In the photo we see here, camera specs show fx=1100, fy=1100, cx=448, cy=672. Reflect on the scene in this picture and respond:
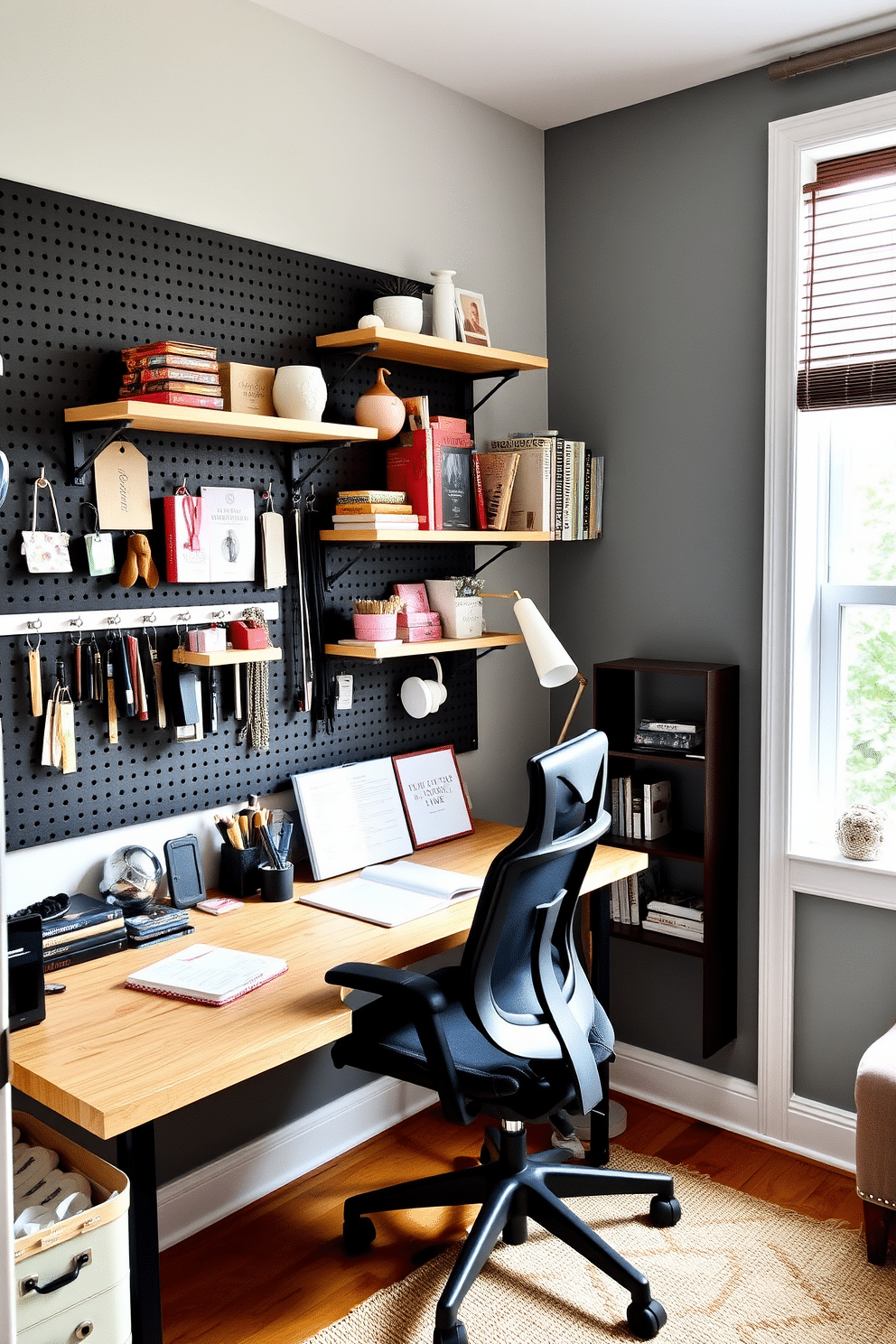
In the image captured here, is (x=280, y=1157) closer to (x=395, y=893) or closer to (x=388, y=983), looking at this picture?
(x=395, y=893)

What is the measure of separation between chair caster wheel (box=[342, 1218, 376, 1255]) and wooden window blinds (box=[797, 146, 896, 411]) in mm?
2174

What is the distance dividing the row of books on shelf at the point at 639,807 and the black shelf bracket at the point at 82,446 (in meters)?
1.63

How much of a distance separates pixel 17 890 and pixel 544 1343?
133cm

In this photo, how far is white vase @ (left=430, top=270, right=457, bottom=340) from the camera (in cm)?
274

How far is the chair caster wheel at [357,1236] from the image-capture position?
240cm

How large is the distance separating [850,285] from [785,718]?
42.3 inches

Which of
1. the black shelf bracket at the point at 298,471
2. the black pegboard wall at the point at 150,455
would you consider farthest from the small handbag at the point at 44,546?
the black shelf bracket at the point at 298,471

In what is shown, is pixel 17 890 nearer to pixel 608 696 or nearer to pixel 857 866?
pixel 608 696

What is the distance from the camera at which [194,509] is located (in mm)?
2309

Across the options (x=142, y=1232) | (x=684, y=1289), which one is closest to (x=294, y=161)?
(x=142, y=1232)

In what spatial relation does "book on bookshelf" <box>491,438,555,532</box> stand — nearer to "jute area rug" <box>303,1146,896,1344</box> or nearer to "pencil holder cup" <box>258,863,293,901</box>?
"pencil holder cup" <box>258,863,293,901</box>

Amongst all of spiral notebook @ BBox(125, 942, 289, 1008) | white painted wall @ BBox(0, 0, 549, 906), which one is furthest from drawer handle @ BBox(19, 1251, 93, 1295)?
white painted wall @ BBox(0, 0, 549, 906)

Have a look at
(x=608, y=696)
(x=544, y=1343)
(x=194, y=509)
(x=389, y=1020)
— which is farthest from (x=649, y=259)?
(x=544, y=1343)

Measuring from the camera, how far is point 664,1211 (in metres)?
2.48
